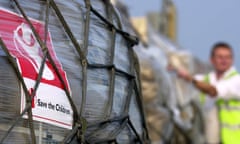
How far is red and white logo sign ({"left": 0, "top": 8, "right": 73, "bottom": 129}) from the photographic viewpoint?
1934 mm

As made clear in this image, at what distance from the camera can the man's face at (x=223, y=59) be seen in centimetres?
499

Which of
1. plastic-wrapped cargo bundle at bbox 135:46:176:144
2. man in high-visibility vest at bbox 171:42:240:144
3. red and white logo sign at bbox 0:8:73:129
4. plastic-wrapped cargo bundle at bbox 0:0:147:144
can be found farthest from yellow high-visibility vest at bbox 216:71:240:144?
red and white logo sign at bbox 0:8:73:129

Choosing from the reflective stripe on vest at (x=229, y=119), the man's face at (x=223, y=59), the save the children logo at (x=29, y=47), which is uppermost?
the save the children logo at (x=29, y=47)

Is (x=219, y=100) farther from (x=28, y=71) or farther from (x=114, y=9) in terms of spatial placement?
(x=28, y=71)

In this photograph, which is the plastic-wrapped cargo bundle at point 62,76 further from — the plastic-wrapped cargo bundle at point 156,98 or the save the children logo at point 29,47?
the plastic-wrapped cargo bundle at point 156,98

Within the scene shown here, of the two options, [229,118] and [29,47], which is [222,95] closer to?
[229,118]

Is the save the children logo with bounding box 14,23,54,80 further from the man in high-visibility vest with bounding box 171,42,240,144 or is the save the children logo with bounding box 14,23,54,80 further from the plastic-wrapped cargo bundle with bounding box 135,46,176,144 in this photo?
the plastic-wrapped cargo bundle with bounding box 135,46,176,144

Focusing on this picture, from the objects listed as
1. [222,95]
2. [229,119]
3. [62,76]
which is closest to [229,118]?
[229,119]

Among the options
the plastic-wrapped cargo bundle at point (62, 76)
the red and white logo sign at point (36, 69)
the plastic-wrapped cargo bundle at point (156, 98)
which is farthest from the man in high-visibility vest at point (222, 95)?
the red and white logo sign at point (36, 69)

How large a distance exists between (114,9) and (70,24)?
41cm

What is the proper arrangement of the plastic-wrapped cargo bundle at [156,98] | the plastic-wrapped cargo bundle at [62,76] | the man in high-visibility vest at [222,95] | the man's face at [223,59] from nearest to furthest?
the plastic-wrapped cargo bundle at [62,76] → the man in high-visibility vest at [222,95] → the man's face at [223,59] → the plastic-wrapped cargo bundle at [156,98]

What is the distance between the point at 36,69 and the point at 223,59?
326 centimetres

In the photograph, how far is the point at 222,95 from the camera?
4.88m

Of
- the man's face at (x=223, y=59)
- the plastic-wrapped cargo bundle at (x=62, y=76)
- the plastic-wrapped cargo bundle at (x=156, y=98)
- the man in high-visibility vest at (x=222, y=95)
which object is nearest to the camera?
the plastic-wrapped cargo bundle at (x=62, y=76)
